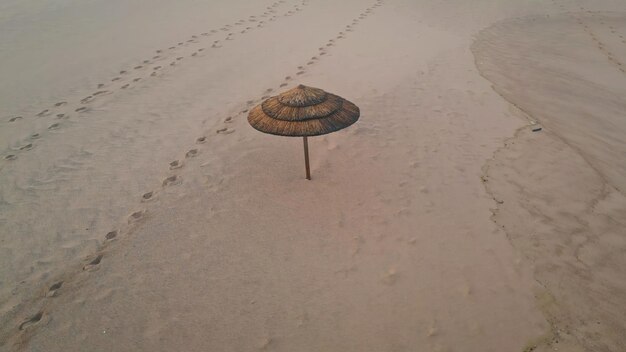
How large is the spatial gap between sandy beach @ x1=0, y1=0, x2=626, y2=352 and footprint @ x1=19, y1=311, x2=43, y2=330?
0.02 meters

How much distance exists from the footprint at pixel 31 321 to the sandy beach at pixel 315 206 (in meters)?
0.02

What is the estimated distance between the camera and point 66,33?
12.2 metres

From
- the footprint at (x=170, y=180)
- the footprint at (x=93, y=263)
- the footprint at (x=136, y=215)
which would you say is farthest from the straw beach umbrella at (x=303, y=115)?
the footprint at (x=93, y=263)

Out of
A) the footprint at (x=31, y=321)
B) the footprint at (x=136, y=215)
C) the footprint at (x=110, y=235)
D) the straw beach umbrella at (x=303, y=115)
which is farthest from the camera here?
the footprint at (x=136, y=215)

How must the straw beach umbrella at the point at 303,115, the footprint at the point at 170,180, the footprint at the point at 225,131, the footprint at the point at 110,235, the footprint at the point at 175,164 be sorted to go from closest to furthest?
the straw beach umbrella at the point at 303,115, the footprint at the point at 110,235, the footprint at the point at 170,180, the footprint at the point at 175,164, the footprint at the point at 225,131

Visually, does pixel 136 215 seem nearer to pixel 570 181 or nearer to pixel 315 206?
pixel 315 206

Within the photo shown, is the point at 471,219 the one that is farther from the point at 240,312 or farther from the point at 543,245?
the point at 240,312

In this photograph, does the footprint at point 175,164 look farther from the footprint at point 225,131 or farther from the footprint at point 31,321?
the footprint at point 31,321

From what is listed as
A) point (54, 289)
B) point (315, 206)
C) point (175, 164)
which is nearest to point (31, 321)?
point (54, 289)

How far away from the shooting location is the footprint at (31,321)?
3.77m

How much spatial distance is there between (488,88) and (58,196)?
8.63 meters

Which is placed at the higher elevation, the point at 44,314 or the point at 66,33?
the point at 66,33

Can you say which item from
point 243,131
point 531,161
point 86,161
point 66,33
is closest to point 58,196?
point 86,161

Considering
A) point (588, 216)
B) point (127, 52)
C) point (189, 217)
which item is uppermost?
point (127, 52)
